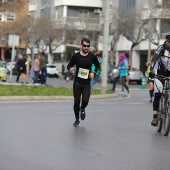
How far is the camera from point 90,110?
1691 cm

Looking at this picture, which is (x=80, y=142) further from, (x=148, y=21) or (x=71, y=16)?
(x=71, y=16)

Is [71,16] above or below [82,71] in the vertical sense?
above

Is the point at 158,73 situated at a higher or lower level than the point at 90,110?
higher

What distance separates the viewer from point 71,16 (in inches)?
3027

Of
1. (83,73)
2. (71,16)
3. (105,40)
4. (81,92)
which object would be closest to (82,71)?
(83,73)

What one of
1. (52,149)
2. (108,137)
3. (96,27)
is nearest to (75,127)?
(108,137)

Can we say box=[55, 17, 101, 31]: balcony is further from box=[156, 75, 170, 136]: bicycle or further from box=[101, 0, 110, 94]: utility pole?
box=[156, 75, 170, 136]: bicycle

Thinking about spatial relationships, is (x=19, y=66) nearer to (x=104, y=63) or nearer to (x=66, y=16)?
(x=104, y=63)

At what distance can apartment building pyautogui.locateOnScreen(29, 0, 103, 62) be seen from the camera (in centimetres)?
6938

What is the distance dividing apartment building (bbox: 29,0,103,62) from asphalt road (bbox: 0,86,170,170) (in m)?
53.0

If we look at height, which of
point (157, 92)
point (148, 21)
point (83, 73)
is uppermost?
point (148, 21)

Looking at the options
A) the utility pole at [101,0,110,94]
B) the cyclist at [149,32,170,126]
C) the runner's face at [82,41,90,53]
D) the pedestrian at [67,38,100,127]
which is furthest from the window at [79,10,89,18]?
the cyclist at [149,32,170,126]

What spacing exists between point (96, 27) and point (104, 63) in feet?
141

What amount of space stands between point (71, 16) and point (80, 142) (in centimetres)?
6733
